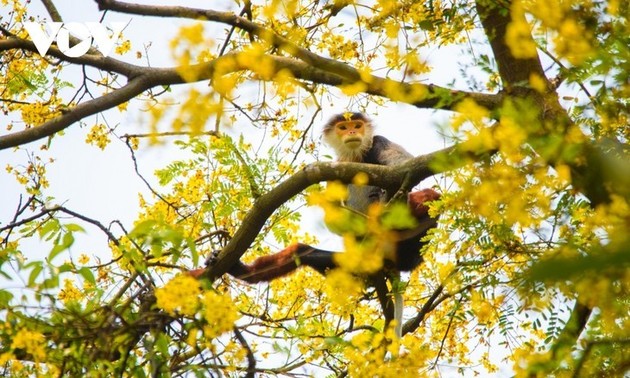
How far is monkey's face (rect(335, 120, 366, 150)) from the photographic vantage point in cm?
650

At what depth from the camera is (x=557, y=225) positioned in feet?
8.98

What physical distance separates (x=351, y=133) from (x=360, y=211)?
110cm

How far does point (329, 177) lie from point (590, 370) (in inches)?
88.4

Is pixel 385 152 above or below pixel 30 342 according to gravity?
above

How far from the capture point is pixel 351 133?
21.6 ft

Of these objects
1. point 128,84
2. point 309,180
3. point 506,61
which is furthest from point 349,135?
point 128,84

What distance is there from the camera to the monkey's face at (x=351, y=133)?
6.50 metres

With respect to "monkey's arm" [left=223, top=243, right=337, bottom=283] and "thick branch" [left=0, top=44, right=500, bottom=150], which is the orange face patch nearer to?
"monkey's arm" [left=223, top=243, right=337, bottom=283]

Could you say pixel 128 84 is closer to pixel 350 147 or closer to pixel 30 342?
pixel 30 342

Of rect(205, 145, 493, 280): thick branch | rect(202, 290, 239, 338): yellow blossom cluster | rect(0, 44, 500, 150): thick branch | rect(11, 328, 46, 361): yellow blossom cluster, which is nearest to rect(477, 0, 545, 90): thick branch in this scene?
rect(0, 44, 500, 150): thick branch

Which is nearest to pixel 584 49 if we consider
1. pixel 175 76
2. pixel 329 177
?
pixel 329 177

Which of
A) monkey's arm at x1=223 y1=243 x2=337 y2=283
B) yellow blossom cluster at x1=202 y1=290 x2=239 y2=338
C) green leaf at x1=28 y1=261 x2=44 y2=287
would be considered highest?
monkey's arm at x1=223 y1=243 x2=337 y2=283

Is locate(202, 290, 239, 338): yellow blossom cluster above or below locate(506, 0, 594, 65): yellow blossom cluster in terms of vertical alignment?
below

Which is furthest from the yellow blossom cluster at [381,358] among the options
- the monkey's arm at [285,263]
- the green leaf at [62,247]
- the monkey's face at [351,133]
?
the monkey's face at [351,133]
